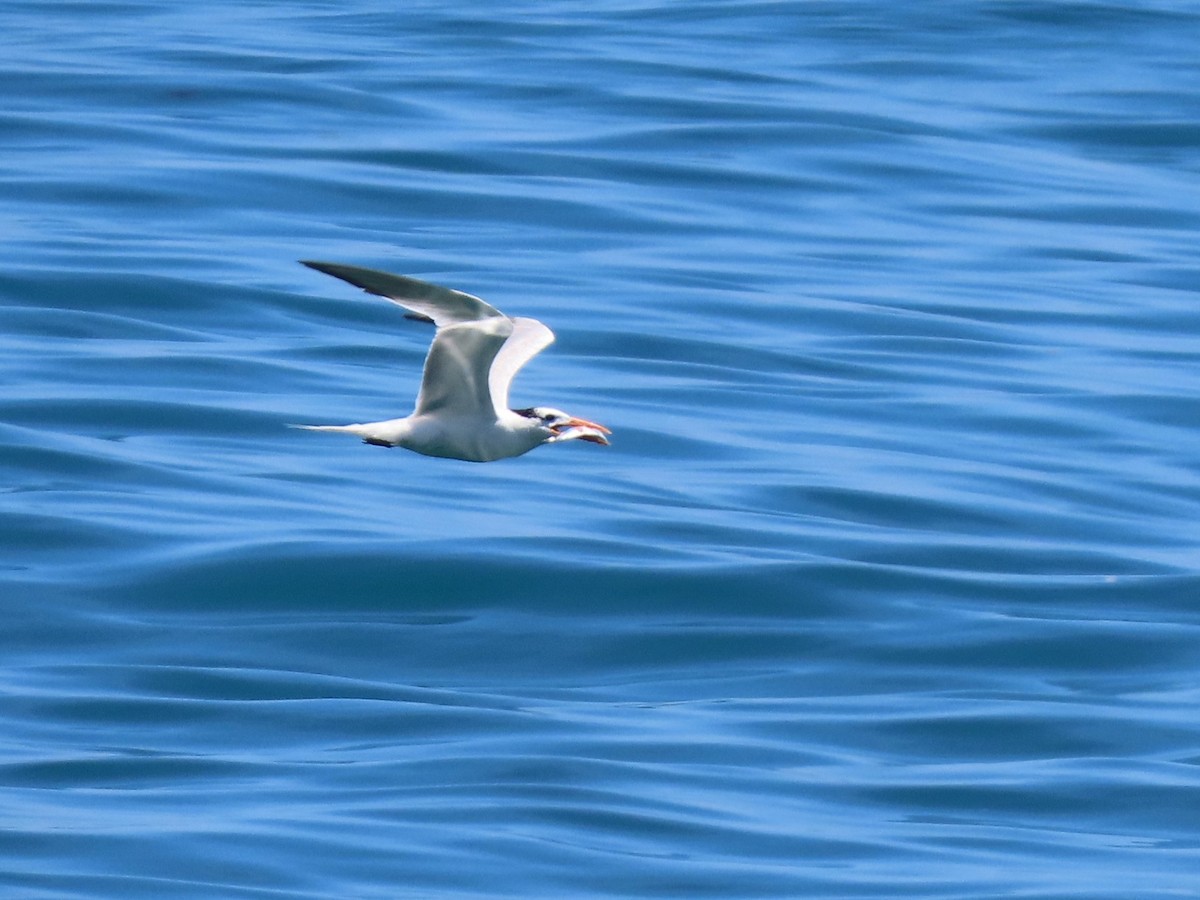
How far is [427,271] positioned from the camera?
24.2 meters

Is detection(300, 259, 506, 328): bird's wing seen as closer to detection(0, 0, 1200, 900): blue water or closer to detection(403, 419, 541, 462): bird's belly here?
detection(403, 419, 541, 462): bird's belly

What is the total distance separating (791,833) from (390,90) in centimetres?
1877

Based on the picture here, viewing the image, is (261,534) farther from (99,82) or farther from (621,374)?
(99,82)

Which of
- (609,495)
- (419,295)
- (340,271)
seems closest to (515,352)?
(419,295)

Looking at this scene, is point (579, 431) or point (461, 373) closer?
point (461, 373)

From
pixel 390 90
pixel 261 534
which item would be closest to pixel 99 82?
pixel 390 90

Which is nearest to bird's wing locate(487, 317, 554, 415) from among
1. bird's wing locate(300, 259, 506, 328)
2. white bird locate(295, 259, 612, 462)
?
white bird locate(295, 259, 612, 462)

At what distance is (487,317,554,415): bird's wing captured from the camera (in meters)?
11.6

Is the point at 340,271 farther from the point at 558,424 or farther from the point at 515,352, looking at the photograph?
the point at 558,424

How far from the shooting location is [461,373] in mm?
11438

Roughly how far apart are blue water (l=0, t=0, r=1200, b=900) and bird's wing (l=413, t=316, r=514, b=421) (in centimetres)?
252

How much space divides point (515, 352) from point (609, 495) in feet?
23.4

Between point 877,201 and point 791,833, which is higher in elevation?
point 877,201

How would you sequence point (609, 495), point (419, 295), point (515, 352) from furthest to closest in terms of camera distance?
1. point (609, 495)
2. point (515, 352)
3. point (419, 295)
